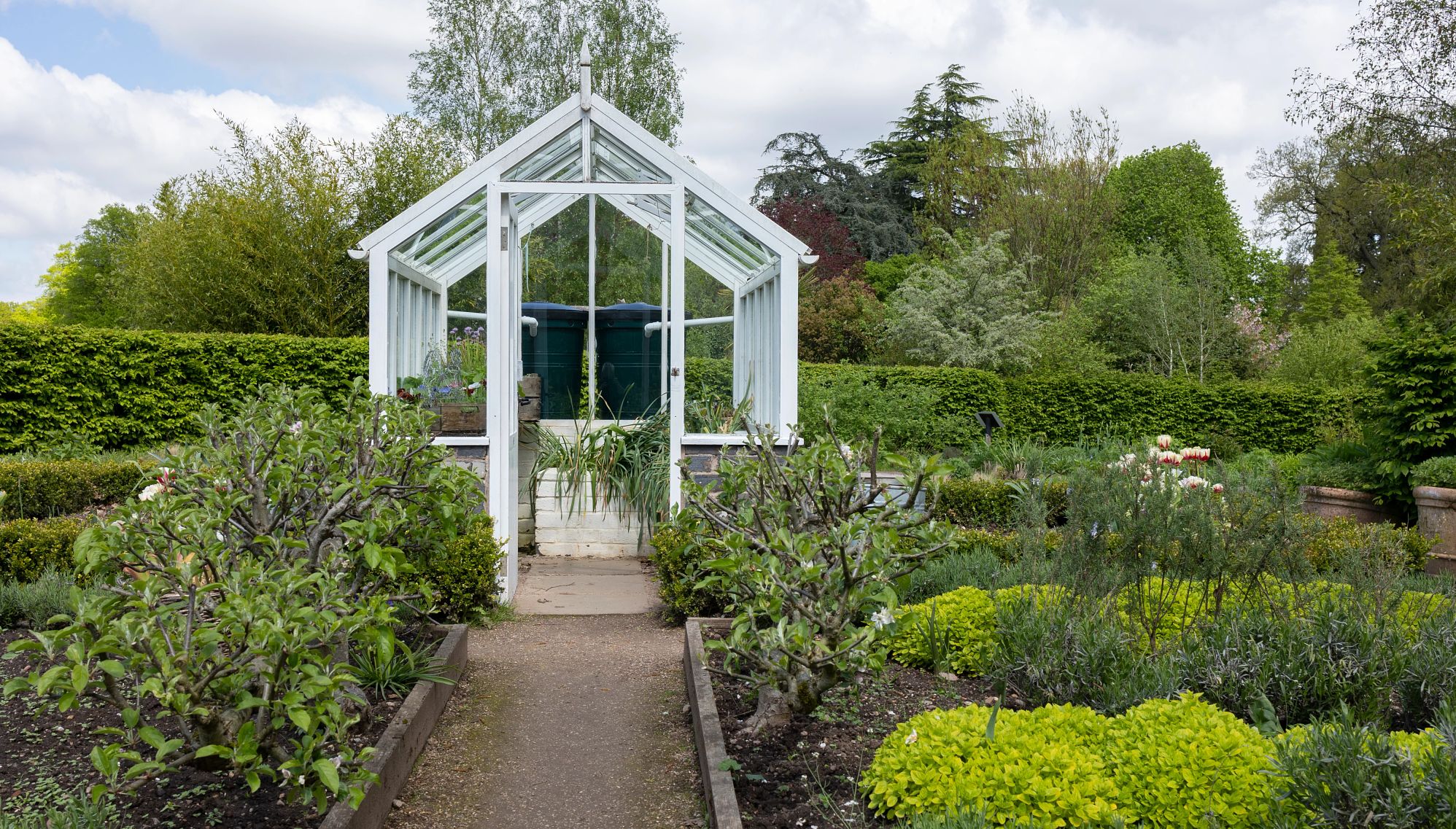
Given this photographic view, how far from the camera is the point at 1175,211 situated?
2475 centimetres

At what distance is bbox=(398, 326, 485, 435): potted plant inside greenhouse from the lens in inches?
252

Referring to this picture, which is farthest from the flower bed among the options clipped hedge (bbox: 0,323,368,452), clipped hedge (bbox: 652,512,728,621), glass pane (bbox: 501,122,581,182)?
clipped hedge (bbox: 0,323,368,452)

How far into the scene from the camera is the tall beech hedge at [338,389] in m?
10.9

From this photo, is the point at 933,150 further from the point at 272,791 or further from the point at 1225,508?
the point at 272,791

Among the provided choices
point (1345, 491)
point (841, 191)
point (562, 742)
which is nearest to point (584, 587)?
point (562, 742)

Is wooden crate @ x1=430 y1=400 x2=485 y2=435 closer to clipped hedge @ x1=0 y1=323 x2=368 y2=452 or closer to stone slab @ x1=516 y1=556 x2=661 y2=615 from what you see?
stone slab @ x1=516 y1=556 x2=661 y2=615

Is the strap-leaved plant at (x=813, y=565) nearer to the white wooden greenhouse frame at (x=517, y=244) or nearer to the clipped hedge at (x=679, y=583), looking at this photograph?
the clipped hedge at (x=679, y=583)

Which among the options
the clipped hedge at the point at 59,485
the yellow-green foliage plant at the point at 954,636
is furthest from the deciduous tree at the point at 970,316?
the yellow-green foliage plant at the point at 954,636

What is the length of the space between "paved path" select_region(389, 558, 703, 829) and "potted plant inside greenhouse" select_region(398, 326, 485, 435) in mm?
1396

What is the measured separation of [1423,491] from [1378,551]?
4353 millimetres

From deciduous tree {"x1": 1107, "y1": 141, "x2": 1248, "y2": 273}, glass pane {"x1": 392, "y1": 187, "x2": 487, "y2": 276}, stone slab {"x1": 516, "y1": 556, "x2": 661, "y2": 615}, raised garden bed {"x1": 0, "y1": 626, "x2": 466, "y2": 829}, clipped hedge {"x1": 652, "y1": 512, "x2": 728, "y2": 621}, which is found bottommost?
stone slab {"x1": 516, "y1": 556, "x2": 661, "y2": 615}

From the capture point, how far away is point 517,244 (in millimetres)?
6727

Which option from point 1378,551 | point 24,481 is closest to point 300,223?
point 24,481

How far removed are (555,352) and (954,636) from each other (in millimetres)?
4905
